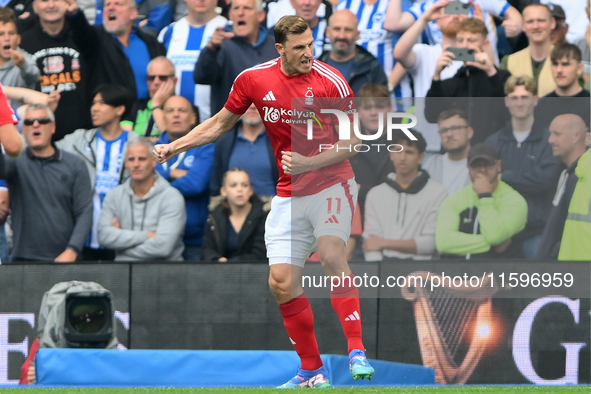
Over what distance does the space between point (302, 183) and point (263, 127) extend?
7.86 ft

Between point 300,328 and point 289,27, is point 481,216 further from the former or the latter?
point 289,27

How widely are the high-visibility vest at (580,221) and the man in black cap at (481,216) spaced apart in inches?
13.0

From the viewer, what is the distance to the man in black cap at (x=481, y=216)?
613 cm

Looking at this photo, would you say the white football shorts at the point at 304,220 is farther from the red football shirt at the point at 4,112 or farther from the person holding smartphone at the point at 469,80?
the person holding smartphone at the point at 469,80

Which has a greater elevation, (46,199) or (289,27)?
(289,27)

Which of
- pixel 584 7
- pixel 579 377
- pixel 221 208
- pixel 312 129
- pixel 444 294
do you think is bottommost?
pixel 579 377

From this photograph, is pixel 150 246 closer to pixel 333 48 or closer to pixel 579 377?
pixel 333 48

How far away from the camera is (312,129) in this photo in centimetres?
479

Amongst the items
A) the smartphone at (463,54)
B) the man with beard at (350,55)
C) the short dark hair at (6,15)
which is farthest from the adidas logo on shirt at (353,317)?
the short dark hair at (6,15)

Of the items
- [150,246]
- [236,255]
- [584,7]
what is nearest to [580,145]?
[584,7]

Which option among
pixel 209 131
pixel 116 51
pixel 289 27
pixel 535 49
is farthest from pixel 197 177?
pixel 535 49

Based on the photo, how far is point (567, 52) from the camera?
22.4ft

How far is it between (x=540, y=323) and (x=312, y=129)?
270 cm

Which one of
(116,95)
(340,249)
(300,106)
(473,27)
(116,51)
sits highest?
(473,27)
